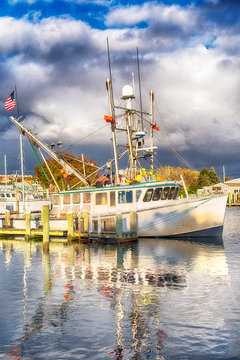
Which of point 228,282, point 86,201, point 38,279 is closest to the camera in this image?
point 228,282

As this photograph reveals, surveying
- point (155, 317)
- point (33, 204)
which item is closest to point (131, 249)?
point (155, 317)

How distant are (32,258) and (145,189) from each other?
10.4 meters

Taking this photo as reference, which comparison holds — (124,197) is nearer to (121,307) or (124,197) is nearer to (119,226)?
(119,226)

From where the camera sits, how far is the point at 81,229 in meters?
28.7

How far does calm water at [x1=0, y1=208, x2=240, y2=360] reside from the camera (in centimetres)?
897

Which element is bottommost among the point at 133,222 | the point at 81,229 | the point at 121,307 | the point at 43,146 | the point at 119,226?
the point at 121,307

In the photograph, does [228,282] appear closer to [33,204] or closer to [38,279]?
[38,279]

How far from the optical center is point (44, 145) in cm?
3531

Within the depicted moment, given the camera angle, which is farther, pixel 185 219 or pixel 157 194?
pixel 185 219

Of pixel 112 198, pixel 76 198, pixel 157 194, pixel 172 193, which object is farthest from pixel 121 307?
pixel 76 198

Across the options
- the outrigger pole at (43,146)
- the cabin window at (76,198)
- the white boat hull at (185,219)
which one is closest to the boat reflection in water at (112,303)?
the white boat hull at (185,219)

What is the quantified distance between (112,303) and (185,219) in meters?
17.8

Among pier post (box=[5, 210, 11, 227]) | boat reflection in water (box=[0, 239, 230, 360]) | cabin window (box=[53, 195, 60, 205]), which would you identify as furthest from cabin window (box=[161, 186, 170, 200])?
pier post (box=[5, 210, 11, 227])

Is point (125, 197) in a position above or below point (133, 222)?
above
